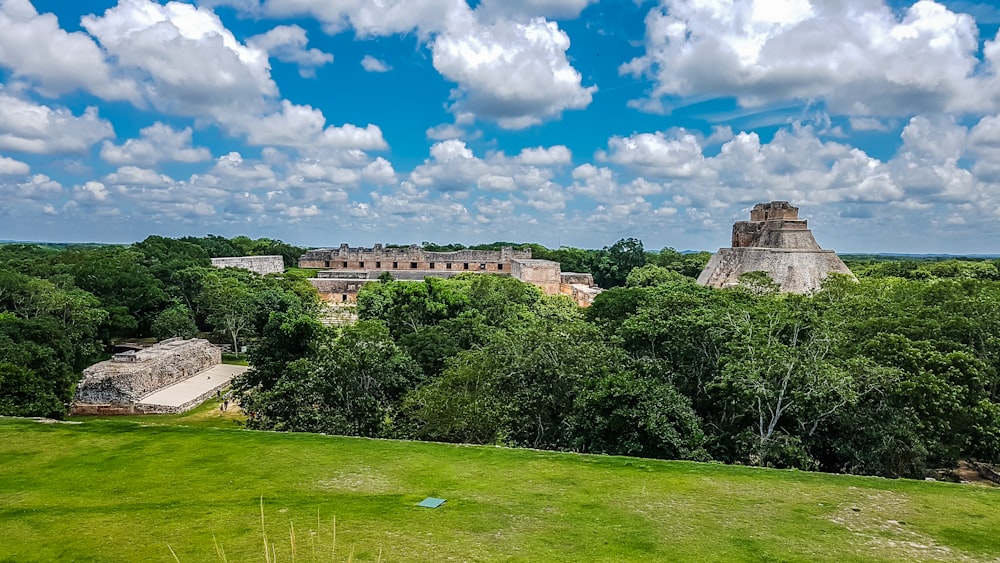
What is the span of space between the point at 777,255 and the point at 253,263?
41.2 metres

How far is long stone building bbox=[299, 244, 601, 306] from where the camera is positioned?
43.1 m

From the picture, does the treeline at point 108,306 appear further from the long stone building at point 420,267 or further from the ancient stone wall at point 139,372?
the long stone building at point 420,267

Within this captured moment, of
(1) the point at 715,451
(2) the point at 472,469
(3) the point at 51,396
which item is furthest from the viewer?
(3) the point at 51,396

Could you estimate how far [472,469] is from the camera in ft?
25.7

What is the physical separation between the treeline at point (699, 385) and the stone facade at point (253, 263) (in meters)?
33.9

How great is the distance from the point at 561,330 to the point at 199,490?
30.0ft

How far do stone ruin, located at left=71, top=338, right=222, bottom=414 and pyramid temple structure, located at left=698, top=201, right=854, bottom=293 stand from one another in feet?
79.3

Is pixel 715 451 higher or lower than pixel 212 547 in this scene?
lower

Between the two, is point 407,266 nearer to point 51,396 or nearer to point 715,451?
point 51,396

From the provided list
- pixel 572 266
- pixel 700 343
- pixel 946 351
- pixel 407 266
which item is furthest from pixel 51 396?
pixel 572 266

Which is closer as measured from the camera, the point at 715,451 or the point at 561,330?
the point at 715,451

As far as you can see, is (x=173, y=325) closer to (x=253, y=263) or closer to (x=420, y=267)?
(x=253, y=263)

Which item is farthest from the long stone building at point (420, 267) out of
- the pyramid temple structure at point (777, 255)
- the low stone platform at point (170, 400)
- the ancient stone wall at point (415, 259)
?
the low stone platform at point (170, 400)

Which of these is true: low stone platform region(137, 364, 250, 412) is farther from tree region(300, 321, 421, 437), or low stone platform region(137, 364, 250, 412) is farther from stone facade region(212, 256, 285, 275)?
stone facade region(212, 256, 285, 275)
